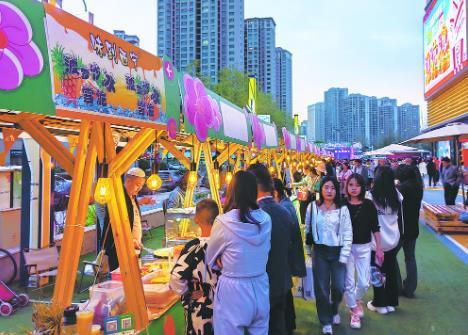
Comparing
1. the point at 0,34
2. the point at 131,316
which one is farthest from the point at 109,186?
the point at 0,34

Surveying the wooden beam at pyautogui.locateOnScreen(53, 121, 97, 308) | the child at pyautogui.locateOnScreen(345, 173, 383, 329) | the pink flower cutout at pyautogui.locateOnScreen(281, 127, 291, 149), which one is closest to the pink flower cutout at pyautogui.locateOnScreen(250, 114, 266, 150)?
the child at pyautogui.locateOnScreen(345, 173, 383, 329)

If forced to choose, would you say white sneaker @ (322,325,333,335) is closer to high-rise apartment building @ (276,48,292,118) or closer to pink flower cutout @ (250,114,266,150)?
pink flower cutout @ (250,114,266,150)

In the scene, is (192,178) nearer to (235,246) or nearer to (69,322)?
(69,322)

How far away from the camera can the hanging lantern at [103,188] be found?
3250mm

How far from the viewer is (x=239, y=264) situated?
8.16 ft

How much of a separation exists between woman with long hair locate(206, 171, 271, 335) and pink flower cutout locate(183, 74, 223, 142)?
2226mm

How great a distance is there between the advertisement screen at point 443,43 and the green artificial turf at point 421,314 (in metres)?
17.3

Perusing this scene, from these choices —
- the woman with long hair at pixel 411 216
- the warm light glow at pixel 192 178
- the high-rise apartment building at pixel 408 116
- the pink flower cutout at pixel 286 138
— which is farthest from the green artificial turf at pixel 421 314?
the high-rise apartment building at pixel 408 116

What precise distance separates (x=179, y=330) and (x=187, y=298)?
1.07 meters

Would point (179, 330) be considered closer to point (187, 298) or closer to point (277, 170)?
point (187, 298)

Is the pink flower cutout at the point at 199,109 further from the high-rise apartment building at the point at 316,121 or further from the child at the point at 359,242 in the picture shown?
the high-rise apartment building at the point at 316,121

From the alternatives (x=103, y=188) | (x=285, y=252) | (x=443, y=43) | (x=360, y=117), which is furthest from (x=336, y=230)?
(x=360, y=117)

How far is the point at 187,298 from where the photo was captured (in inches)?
108

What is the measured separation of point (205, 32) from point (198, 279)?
336 feet
